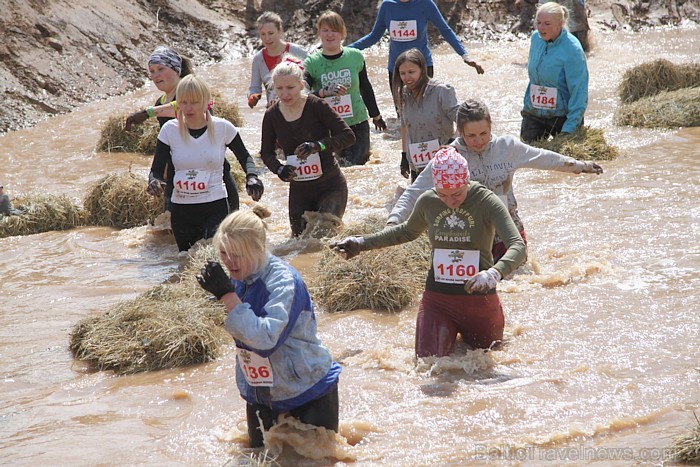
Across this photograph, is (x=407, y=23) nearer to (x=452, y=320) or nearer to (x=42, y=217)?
(x=42, y=217)

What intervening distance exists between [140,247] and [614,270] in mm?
4541

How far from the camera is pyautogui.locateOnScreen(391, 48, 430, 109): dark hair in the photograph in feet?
27.2

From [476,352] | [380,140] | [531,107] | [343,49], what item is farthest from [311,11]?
[476,352]

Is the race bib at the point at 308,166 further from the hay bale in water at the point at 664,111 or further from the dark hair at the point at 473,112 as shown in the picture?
the hay bale in water at the point at 664,111

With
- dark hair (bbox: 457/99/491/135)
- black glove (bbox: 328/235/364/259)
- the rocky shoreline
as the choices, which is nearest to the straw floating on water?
the rocky shoreline

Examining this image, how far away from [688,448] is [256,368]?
2.06 m

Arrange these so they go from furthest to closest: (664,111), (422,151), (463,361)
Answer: (664,111), (422,151), (463,361)

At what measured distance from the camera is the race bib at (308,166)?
28.5 ft

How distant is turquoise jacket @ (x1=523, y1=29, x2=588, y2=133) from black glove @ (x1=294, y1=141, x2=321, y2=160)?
2.91 m

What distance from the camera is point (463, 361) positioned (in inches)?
236

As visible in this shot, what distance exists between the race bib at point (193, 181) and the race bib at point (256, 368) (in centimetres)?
335

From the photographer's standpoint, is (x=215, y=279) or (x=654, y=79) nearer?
(x=215, y=279)

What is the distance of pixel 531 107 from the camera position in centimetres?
1034

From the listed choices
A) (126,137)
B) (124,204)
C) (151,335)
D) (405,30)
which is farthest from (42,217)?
(405,30)
